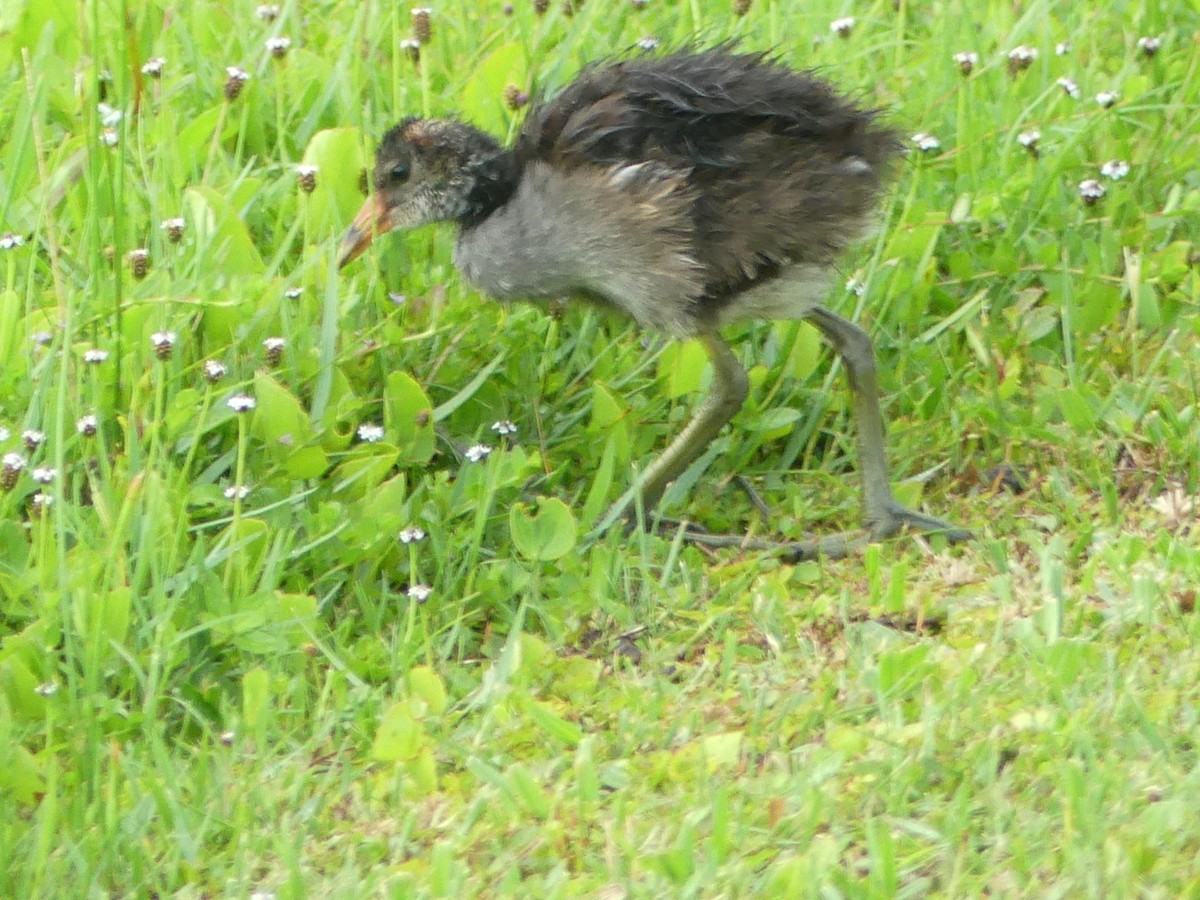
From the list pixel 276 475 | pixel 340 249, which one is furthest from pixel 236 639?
pixel 340 249

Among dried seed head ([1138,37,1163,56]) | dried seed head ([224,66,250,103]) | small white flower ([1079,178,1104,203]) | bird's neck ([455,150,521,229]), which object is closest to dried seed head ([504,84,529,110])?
bird's neck ([455,150,521,229])

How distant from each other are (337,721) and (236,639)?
0.26 m

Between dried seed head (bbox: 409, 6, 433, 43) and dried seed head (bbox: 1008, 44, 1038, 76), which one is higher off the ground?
dried seed head (bbox: 409, 6, 433, 43)

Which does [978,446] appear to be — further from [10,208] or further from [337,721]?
[10,208]

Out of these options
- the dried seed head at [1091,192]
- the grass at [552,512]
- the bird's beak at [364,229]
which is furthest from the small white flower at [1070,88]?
the bird's beak at [364,229]

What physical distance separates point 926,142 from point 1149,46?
80 centimetres

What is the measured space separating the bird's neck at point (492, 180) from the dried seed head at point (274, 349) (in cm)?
53

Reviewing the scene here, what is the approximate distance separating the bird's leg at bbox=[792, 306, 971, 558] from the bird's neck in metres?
0.74

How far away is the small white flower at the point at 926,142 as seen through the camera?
457cm

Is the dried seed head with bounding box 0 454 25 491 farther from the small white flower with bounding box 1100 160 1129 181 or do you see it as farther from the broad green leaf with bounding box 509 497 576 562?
the small white flower with bounding box 1100 160 1129 181

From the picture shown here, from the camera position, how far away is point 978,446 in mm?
4148

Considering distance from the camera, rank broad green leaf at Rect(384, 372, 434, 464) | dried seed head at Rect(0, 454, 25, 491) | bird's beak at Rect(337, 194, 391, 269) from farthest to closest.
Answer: bird's beak at Rect(337, 194, 391, 269) → broad green leaf at Rect(384, 372, 434, 464) → dried seed head at Rect(0, 454, 25, 491)

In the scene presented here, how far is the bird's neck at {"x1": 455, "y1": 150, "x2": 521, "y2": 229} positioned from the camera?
12.8 feet

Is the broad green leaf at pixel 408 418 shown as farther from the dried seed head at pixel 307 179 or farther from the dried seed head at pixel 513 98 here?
the dried seed head at pixel 513 98
